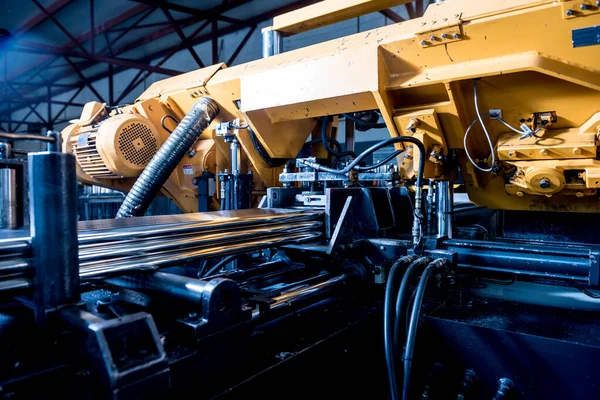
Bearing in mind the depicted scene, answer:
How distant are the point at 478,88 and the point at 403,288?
0.91 m

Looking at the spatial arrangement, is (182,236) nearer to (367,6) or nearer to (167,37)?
(367,6)

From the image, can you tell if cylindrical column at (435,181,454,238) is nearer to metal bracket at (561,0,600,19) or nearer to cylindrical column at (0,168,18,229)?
metal bracket at (561,0,600,19)

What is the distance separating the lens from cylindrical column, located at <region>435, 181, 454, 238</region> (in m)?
1.67

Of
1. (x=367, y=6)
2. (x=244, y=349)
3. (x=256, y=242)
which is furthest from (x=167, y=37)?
(x=244, y=349)

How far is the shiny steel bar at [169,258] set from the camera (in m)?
0.97

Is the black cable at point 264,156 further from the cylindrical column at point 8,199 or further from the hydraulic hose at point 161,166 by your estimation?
the cylindrical column at point 8,199

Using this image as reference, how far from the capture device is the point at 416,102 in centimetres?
179

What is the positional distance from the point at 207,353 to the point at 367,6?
5.39 ft

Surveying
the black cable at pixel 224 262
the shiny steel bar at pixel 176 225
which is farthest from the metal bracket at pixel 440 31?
the black cable at pixel 224 262

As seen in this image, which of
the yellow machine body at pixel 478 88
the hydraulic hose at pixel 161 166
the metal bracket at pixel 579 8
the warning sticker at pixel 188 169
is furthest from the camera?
the warning sticker at pixel 188 169

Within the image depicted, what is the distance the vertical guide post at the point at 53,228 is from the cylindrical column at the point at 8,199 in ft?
0.73

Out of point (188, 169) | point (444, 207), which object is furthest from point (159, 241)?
point (188, 169)

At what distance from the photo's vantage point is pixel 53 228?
787mm

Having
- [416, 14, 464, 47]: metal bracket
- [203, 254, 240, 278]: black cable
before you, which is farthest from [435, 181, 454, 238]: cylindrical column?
[203, 254, 240, 278]: black cable
